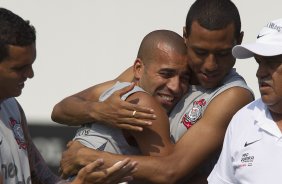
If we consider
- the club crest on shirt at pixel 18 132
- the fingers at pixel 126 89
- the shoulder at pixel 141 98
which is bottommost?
the club crest on shirt at pixel 18 132

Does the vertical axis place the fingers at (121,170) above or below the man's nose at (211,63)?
below

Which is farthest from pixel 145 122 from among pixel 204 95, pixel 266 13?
pixel 266 13

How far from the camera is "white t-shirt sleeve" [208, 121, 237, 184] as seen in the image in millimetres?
4020

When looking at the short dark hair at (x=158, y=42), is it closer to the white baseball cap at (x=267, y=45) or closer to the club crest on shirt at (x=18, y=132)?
the white baseball cap at (x=267, y=45)

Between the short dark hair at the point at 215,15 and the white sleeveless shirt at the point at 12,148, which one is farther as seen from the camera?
the short dark hair at the point at 215,15

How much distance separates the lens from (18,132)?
410 cm

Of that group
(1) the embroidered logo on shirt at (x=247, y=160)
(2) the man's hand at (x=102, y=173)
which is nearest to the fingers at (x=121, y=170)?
(2) the man's hand at (x=102, y=173)

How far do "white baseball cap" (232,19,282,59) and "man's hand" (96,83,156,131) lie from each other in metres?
0.43

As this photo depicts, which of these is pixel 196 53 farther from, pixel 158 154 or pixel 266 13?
pixel 266 13

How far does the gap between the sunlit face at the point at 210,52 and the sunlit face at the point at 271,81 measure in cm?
32

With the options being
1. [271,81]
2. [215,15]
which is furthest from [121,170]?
[215,15]

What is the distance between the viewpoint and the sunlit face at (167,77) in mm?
4336

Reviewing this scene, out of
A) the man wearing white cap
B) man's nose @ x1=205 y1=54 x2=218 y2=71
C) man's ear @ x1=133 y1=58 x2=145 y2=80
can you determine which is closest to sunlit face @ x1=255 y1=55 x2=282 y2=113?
the man wearing white cap

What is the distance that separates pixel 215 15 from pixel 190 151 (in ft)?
1.88
